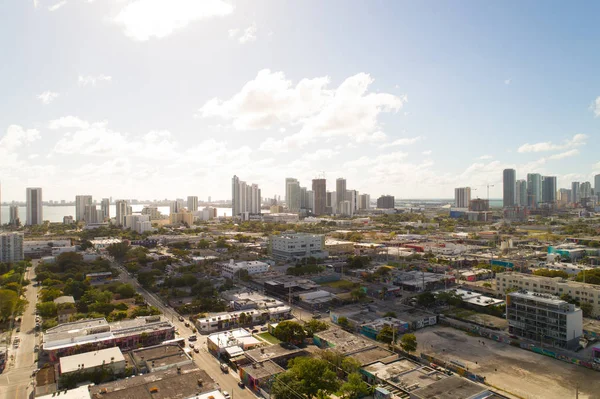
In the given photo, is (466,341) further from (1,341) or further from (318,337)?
(1,341)

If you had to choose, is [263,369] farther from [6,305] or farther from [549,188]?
[549,188]

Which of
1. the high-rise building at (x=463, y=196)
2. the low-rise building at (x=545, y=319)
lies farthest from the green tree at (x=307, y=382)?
the high-rise building at (x=463, y=196)

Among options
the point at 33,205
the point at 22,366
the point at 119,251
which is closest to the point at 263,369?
the point at 22,366

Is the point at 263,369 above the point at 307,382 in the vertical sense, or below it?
below

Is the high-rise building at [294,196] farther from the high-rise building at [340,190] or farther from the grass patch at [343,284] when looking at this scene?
the grass patch at [343,284]

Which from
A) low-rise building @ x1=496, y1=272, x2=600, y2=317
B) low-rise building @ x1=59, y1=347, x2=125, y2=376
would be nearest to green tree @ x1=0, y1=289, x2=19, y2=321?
low-rise building @ x1=59, y1=347, x2=125, y2=376
